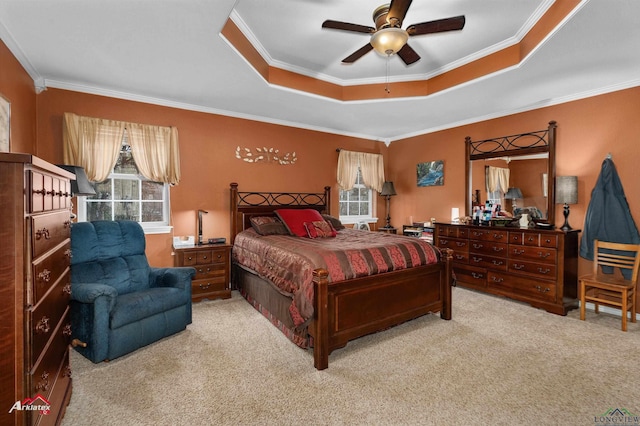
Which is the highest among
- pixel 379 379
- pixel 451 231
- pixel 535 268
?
pixel 451 231

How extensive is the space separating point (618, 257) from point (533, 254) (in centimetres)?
79

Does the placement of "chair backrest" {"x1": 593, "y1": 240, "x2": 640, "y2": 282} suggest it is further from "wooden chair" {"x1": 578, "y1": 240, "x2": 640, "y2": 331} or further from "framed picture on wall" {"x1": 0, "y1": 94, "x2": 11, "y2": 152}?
"framed picture on wall" {"x1": 0, "y1": 94, "x2": 11, "y2": 152}

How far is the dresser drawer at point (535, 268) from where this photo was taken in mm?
3682

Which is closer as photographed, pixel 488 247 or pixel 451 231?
pixel 488 247

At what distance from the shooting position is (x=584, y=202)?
3.87 metres

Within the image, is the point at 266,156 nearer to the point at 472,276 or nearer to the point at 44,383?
the point at 472,276

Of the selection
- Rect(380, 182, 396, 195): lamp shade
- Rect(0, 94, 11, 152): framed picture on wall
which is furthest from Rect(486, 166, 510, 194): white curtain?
Rect(0, 94, 11, 152): framed picture on wall

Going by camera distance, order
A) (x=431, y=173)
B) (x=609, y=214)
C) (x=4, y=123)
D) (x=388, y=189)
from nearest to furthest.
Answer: (x=4, y=123) < (x=609, y=214) < (x=431, y=173) < (x=388, y=189)

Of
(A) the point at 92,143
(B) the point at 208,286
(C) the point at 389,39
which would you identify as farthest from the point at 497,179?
(A) the point at 92,143

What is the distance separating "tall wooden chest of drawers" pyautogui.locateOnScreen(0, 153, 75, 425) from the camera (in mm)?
1147

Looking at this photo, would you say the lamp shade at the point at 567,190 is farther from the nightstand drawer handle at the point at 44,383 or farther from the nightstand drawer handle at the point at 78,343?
the nightstand drawer handle at the point at 78,343

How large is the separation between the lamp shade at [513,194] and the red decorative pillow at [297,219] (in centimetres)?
276

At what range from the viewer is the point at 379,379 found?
2.30m

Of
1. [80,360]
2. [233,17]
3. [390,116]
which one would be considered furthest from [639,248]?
[80,360]
